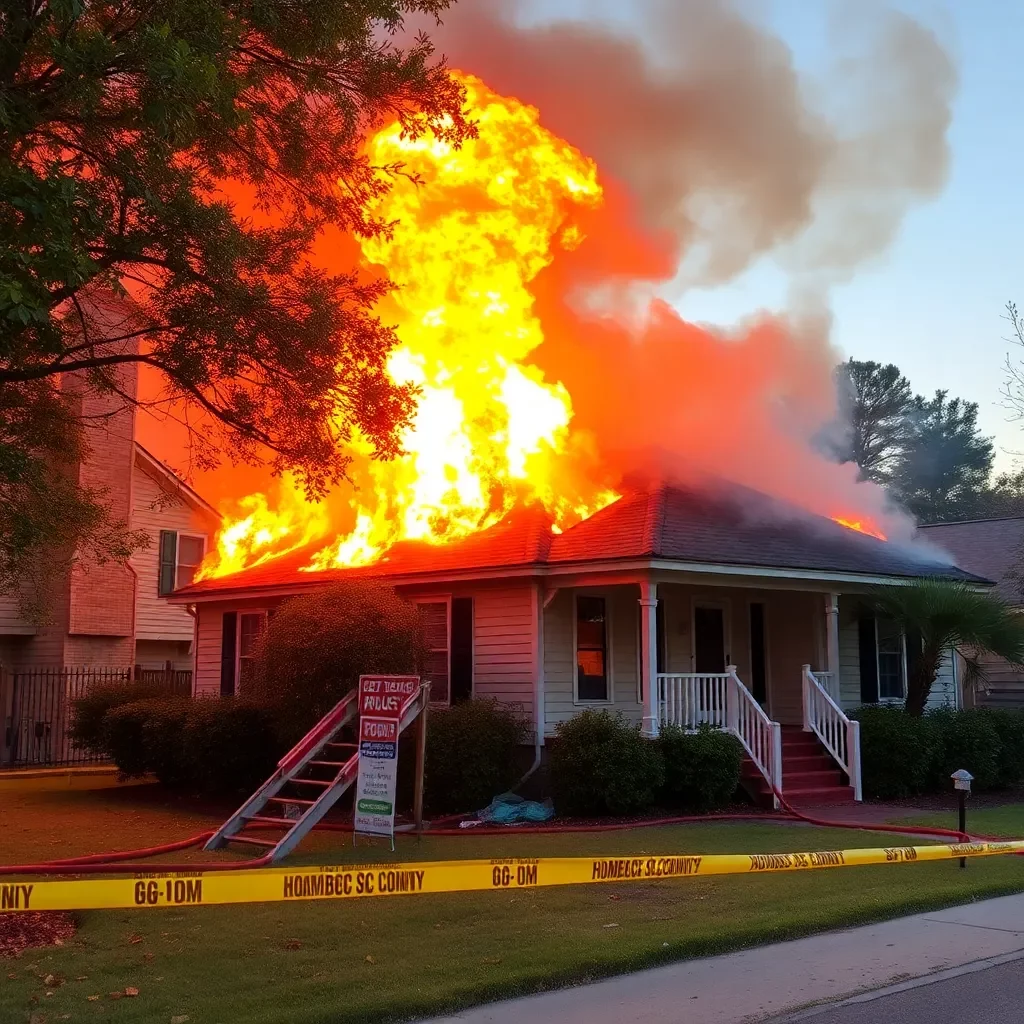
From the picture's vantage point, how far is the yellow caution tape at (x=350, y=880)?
607cm

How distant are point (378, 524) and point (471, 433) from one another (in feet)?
8.77

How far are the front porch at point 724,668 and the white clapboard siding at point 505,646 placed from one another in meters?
0.37

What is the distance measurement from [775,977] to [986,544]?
2821 centimetres

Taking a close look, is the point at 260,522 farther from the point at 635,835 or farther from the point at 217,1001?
the point at 217,1001

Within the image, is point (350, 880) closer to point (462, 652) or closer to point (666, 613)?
point (462, 652)

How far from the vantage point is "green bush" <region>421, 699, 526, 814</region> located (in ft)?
48.0

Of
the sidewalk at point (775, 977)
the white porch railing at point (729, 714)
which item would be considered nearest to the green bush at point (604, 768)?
the white porch railing at point (729, 714)

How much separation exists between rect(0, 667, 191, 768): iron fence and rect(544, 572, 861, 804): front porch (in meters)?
11.3

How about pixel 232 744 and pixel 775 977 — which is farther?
pixel 232 744

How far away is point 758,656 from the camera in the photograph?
19.1 metres

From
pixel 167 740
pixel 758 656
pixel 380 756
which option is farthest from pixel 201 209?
pixel 758 656

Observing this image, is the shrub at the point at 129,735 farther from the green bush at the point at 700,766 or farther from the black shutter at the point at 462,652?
the green bush at the point at 700,766

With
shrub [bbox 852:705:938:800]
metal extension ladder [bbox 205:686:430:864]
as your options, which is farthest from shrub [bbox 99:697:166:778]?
shrub [bbox 852:705:938:800]

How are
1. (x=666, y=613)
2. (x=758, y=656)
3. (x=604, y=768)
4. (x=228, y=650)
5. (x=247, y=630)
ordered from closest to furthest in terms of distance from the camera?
(x=604, y=768) < (x=666, y=613) < (x=758, y=656) < (x=247, y=630) < (x=228, y=650)
